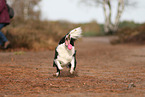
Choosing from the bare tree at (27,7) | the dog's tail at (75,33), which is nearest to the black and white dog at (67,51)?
the dog's tail at (75,33)

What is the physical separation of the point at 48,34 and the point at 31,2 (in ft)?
58.2

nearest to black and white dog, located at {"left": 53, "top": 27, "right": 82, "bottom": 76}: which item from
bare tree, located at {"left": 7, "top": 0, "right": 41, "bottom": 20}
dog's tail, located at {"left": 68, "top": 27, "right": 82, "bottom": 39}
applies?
dog's tail, located at {"left": 68, "top": 27, "right": 82, "bottom": 39}

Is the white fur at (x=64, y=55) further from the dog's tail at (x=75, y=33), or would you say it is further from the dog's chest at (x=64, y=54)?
the dog's tail at (x=75, y=33)

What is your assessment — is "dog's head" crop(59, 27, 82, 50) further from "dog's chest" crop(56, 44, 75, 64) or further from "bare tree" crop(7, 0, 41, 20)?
"bare tree" crop(7, 0, 41, 20)

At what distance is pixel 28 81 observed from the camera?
390cm

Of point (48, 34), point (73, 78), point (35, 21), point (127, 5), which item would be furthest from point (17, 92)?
Answer: point (127, 5)

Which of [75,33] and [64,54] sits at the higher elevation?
[75,33]

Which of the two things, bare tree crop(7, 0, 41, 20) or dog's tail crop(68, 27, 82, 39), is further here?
bare tree crop(7, 0, 41, 20)

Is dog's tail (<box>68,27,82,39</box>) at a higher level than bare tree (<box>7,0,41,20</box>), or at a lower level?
lower

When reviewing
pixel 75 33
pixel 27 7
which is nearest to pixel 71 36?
pixel 75 33

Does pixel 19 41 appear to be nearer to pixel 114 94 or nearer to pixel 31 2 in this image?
pixel 114 94

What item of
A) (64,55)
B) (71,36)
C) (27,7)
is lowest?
(64,55)

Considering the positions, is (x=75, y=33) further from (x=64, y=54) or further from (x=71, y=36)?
(x=64, y=54)

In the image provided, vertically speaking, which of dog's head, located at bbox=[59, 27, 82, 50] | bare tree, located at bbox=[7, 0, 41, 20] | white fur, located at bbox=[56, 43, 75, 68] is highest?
bare tree, located at bbox=[7, 0, 41, 20]
